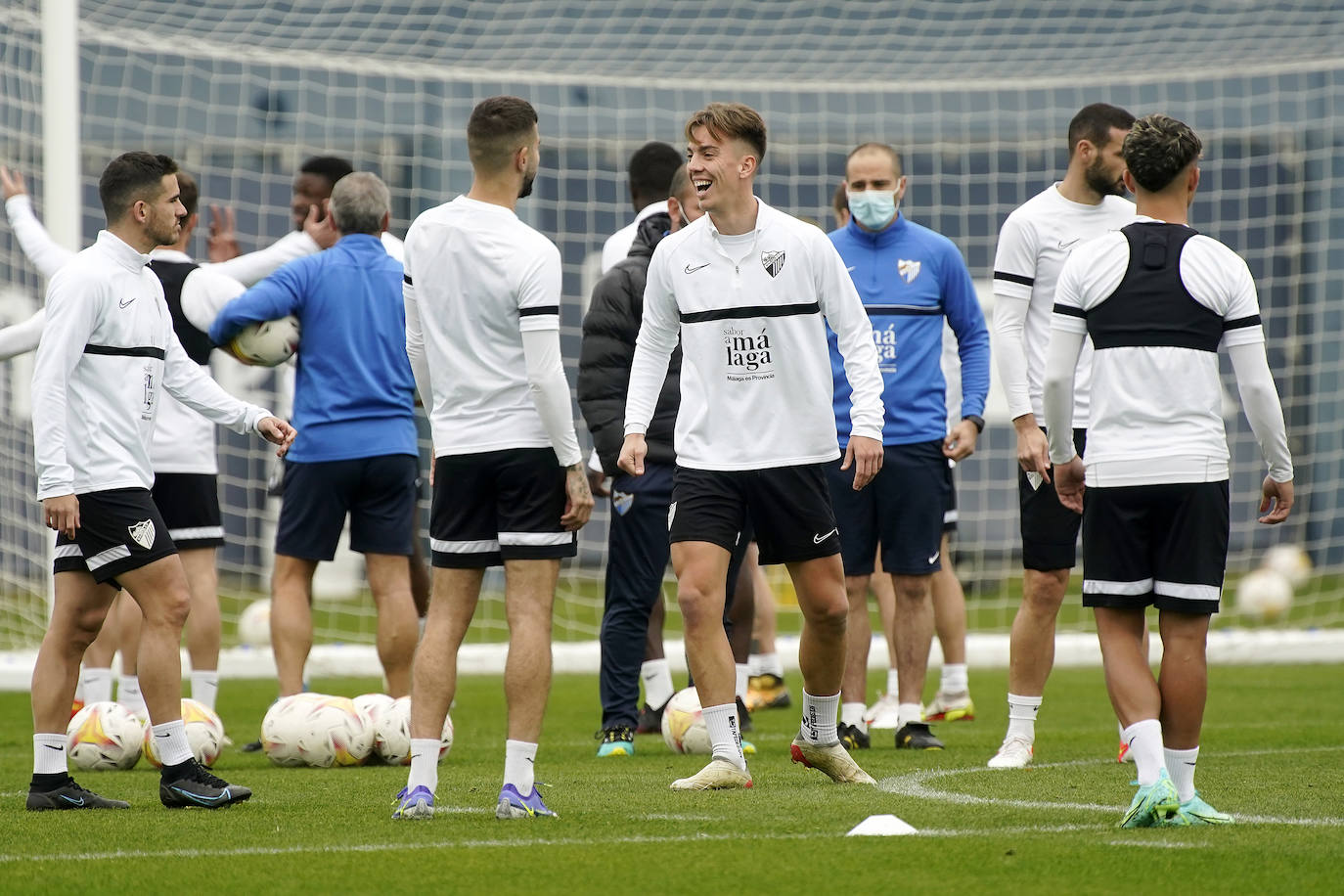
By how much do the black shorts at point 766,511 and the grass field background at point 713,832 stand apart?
82 cm

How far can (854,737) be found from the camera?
7465mm

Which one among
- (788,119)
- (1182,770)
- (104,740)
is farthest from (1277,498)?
(788,119)

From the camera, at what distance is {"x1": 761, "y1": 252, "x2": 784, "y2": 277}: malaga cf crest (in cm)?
582

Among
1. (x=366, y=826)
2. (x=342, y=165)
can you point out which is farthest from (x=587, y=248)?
(x=366, y=826)

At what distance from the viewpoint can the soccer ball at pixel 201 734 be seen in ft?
23.4

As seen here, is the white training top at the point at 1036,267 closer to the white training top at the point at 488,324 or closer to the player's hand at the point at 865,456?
the player's hand at the point at 865,456

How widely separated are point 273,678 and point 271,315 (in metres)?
5.12

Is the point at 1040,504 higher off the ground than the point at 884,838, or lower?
higher

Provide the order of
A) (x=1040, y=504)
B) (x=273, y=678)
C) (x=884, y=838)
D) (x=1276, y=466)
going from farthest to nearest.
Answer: (x=273, y=678), (x=1040, y=504), (x=1276, y=466), (x=884, y=838)

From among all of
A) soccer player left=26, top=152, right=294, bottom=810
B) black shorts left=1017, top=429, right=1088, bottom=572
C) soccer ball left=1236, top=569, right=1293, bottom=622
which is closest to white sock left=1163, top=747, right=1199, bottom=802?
black shorts left=1017, top=429, right=1088, bottom=572

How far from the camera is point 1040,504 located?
6656mm

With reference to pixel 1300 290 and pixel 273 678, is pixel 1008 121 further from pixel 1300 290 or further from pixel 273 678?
pixel 273 678

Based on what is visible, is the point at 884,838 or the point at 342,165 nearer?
the point at 884,838

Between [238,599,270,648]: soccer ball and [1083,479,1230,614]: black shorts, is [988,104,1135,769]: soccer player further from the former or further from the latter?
[238,599,270,648]: soccer ball
